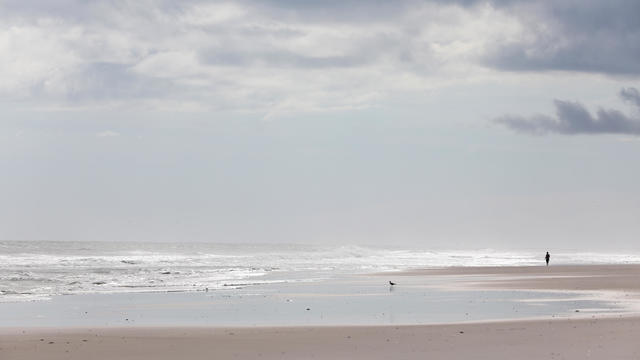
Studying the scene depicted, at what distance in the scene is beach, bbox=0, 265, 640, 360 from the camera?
58.7ft

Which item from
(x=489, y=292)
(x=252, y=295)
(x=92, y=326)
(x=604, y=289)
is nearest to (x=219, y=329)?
(x=92, y=326)

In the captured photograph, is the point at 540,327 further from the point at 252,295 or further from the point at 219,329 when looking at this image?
the point at 252,295

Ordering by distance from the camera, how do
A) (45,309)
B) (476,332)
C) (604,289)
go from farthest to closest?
1. (604,289)
2. (45,309)
3. (476,332)

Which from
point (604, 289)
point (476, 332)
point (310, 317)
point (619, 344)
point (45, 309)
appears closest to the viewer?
point (619, 344)

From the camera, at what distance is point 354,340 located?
65.8 ft

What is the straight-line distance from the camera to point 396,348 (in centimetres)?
1859

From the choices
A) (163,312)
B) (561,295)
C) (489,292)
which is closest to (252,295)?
(163,312)

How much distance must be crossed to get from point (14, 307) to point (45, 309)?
58.4 inches

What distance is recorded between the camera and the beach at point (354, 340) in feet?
58.7

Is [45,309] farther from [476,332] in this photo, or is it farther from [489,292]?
[489,292]

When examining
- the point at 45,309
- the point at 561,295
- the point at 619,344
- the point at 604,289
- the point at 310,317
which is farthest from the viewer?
the point at 604,289

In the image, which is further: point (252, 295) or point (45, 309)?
point (252, 295)

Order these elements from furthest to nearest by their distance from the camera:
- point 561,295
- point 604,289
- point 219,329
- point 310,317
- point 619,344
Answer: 1. point 604,289
2. point 561,295
3. point 310,317
4. point 219,329
5. point 619,344

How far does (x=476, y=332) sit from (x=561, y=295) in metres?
13.9
